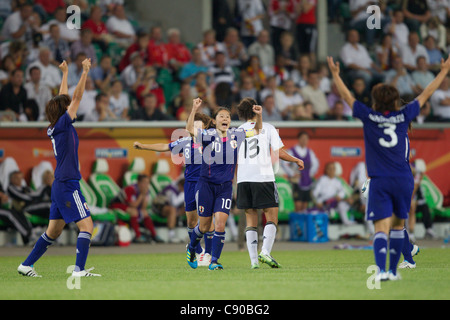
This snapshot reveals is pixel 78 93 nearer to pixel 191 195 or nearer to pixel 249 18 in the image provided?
pixel 191 195

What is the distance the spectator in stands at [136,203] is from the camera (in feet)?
60.1

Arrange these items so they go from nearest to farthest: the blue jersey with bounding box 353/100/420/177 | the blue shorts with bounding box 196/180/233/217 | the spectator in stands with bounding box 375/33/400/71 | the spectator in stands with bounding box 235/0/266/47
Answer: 1. the blue jersey with bounding box 353/100/420/177
2. the blue shorts with bounding box 196/180/233/217
3. the spectator in stands with bounding box 235/0/266/47
4. the spectator in stands with bounding box 375/33/400/71

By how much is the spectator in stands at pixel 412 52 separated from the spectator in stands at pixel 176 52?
6560mm

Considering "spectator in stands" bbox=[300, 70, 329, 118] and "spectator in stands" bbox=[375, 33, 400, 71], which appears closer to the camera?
"spectator in stands" bbox=[300, 70, 329, 118]

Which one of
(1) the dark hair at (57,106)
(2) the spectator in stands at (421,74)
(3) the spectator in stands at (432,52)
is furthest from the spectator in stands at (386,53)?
(1) the dark hair at (57,106)

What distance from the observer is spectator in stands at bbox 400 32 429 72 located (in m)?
23.2

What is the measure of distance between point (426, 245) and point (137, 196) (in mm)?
6669

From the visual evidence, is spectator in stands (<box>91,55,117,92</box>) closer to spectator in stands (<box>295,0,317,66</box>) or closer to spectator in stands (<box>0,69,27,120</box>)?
A: spectator in stands (<box>0,69,27,120</box>)

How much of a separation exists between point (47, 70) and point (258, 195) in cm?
962

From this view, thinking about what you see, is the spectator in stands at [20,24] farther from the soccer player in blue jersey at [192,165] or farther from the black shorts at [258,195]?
the black shorts at [258,195]

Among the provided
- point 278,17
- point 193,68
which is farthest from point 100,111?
point 278,17

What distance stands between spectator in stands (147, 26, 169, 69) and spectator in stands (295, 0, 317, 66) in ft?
14.7

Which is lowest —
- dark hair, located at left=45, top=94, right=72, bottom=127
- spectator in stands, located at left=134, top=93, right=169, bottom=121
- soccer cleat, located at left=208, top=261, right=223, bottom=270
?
soccer cleat, located at left=208, top=261, right=223, bottom=270

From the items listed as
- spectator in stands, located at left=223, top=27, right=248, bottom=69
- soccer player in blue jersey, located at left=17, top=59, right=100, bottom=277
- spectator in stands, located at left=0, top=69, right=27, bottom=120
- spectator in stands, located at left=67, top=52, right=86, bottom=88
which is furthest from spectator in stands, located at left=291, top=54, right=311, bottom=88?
soccer player in blue jersey, located at left=17, top=59, right=100, bottom=277
